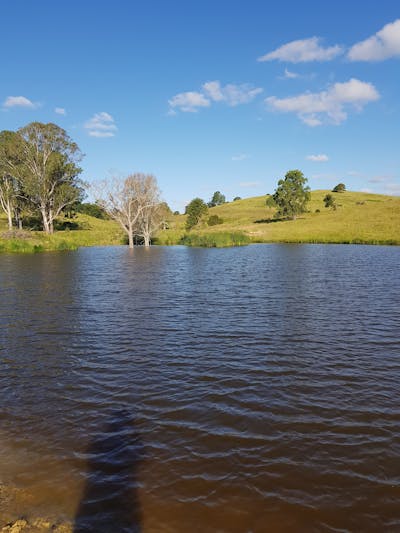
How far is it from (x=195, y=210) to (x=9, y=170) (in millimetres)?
49489

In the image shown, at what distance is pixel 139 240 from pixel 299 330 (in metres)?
67.0

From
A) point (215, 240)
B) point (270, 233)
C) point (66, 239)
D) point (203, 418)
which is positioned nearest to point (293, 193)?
point (270, 233)

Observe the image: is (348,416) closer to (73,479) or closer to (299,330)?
(73,479)

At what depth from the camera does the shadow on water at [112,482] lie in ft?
16.9

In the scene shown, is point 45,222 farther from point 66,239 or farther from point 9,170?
point 9,170

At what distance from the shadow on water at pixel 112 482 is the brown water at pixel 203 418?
1.0 inches

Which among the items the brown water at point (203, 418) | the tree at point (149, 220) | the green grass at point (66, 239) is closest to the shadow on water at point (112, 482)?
the brown water at point (203, 418)

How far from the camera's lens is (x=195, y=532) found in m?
4.99

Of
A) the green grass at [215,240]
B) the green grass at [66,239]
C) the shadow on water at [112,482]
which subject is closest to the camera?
the shadow on water at [112,482]

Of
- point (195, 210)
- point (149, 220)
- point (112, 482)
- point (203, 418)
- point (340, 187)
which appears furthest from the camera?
point (340, 187)

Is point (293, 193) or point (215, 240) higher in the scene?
point (293, 193)

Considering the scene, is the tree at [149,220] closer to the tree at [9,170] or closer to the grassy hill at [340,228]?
the grassy hill at [340,228]

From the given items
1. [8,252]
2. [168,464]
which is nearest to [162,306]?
[168,464]

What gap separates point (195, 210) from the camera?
104 meters
